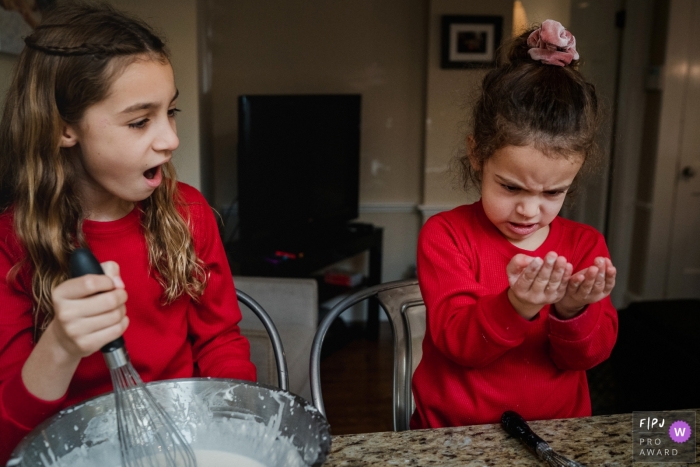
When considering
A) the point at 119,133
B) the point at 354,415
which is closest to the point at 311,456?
the point at 119,133

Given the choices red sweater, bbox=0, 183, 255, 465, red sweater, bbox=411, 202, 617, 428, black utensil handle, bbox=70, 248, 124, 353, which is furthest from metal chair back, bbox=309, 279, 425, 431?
black utensil handle, bbox=70, 248, 124, 353

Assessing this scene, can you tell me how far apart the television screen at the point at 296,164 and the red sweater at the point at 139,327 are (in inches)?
77.0

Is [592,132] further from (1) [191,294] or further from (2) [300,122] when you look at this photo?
(2) [300,122]

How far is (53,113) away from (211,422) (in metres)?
0.44

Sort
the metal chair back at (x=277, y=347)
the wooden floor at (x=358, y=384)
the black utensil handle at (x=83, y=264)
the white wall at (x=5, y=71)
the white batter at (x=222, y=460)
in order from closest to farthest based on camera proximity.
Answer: the black utensil handle at (x=83, y=264) < the white batter at (x=222, y=460) < the metal chair back at (x=277, y=347) < the white wall at (x=5, y=71) < the wooden floor at (x=358, y=384)

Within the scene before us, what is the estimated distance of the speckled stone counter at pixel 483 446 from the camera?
0.75 m

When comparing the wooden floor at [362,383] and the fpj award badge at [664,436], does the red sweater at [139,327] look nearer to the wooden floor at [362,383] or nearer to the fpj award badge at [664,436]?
the fpj award badge at [664,436]

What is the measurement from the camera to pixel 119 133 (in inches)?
32.1

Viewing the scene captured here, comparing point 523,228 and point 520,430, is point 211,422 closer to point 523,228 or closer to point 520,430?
point 520,430

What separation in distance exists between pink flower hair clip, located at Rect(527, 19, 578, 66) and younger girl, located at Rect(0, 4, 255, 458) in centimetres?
56

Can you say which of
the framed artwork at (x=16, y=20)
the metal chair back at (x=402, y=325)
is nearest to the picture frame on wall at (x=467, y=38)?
the framed artwork at (x=16, y=20)

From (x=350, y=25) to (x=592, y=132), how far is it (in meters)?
2.93

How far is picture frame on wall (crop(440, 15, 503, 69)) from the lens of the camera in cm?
363

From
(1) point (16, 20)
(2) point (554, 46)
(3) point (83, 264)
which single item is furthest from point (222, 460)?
(1) point (16, 20)
